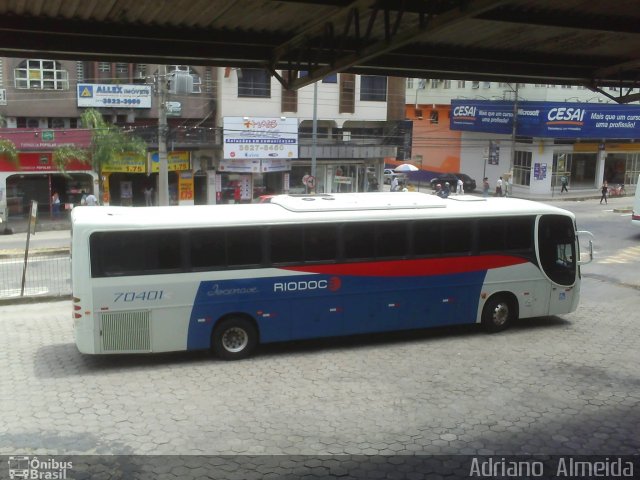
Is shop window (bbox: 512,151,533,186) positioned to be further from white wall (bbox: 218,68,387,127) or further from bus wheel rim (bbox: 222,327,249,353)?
bus wheel rim (bbox: 222,327,249,353)

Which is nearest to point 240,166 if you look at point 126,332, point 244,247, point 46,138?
point 46,138

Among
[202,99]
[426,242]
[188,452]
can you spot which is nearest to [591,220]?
[202,99]

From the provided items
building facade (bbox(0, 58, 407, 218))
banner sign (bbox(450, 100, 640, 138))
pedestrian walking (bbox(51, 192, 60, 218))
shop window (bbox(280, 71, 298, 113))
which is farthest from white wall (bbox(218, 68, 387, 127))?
banner sign (bbox(450, 100, 640, 138))

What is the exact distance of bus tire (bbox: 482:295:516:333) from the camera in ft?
45.9

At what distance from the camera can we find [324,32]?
10203 millimetres

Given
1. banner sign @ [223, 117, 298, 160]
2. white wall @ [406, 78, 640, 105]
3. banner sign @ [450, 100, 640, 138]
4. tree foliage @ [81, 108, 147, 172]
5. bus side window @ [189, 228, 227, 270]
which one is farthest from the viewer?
white wall @ [406, 78, 640, 105]

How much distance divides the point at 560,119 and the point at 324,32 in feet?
129

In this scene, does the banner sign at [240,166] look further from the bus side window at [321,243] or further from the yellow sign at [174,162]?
the bus side window at [321,243]

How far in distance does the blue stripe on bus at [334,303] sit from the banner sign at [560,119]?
115 ft

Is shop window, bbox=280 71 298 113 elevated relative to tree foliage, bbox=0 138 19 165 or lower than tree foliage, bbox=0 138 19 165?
elevated

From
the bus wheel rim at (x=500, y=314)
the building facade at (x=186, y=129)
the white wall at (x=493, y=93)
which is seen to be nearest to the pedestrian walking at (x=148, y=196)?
the building facade at (x=186, y=129)

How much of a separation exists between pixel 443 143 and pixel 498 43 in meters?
47.4

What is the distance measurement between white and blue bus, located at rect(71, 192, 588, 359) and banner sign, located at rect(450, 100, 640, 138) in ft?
110

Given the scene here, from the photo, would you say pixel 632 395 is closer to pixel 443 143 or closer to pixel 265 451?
pixel 265 451
